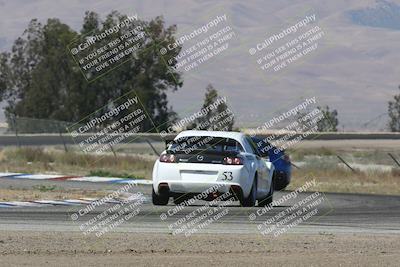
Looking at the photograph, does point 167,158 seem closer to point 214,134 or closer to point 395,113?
point 214,134

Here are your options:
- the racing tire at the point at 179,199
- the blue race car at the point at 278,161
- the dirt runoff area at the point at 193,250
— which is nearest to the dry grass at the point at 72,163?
the blue race car at the point at 278,161

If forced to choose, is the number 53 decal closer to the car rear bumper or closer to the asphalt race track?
the car rear bumper

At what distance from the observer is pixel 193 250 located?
13625 millimetres

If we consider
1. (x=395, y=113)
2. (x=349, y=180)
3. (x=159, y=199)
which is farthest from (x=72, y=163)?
(x=395, y=113)

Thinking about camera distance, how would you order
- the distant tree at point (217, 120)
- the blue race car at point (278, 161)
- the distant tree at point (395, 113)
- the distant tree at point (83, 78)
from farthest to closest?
the distant tree at point (395, 113), the distant tree at point (83, 78), the distant tree at point (217, 120), the blue race car at point (278, 161)

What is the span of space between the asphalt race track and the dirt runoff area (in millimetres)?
1035

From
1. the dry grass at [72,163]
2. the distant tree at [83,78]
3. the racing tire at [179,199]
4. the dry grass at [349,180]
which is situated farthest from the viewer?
the distant tree at [83,78]

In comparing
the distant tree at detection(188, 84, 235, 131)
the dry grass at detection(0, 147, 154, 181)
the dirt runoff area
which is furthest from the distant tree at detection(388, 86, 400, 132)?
the dirt runoff area

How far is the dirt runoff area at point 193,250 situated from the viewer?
1227 centimetres

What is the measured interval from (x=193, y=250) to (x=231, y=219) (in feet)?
17.2

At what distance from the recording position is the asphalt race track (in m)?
16.9

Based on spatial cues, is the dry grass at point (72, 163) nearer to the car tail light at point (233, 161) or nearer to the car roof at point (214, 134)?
the car roof at point (214, 134)

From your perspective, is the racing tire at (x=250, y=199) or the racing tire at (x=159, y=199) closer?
the racing tire at (x=250, y=199)

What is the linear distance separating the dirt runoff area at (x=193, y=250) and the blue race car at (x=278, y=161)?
9985 millimetres
